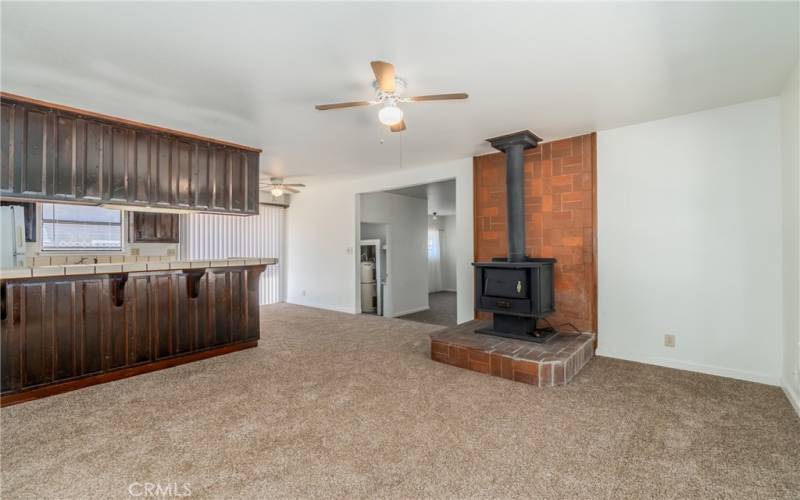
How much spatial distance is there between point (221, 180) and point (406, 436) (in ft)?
12.2

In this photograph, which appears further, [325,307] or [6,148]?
[325,307]

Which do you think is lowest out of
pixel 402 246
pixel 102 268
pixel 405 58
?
pixel 102 268

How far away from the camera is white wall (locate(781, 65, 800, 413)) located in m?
2.54

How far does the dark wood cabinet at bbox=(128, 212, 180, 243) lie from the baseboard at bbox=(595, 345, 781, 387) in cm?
642

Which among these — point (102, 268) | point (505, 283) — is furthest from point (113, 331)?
point (505, 283)

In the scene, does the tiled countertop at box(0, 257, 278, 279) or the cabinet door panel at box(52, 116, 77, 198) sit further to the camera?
the cabinet door panel at box(52, 116, 77, 198)

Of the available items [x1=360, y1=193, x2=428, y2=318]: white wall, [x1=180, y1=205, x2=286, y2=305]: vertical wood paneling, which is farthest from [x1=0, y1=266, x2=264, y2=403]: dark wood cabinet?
[x1=360, y1=193, x2=428, y2=318]: white wall

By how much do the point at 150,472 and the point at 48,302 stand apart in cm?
198

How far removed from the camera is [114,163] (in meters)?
3.49

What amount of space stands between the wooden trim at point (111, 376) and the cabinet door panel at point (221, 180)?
1715 millimetres

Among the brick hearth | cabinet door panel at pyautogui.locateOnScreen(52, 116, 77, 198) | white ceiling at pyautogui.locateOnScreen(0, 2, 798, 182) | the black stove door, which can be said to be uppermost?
white ceiling at pyautogui.locateOnScreen(0, 2, 798, 182)

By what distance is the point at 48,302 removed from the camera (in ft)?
9.24

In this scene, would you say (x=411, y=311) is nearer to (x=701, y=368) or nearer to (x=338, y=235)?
(x=338, y=235)

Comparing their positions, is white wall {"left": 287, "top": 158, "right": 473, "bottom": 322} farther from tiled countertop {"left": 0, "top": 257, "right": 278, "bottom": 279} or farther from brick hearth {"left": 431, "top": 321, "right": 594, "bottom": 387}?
tiled countertop {"left": 0, "top": 257, "right": 278, "bottom": 279}
